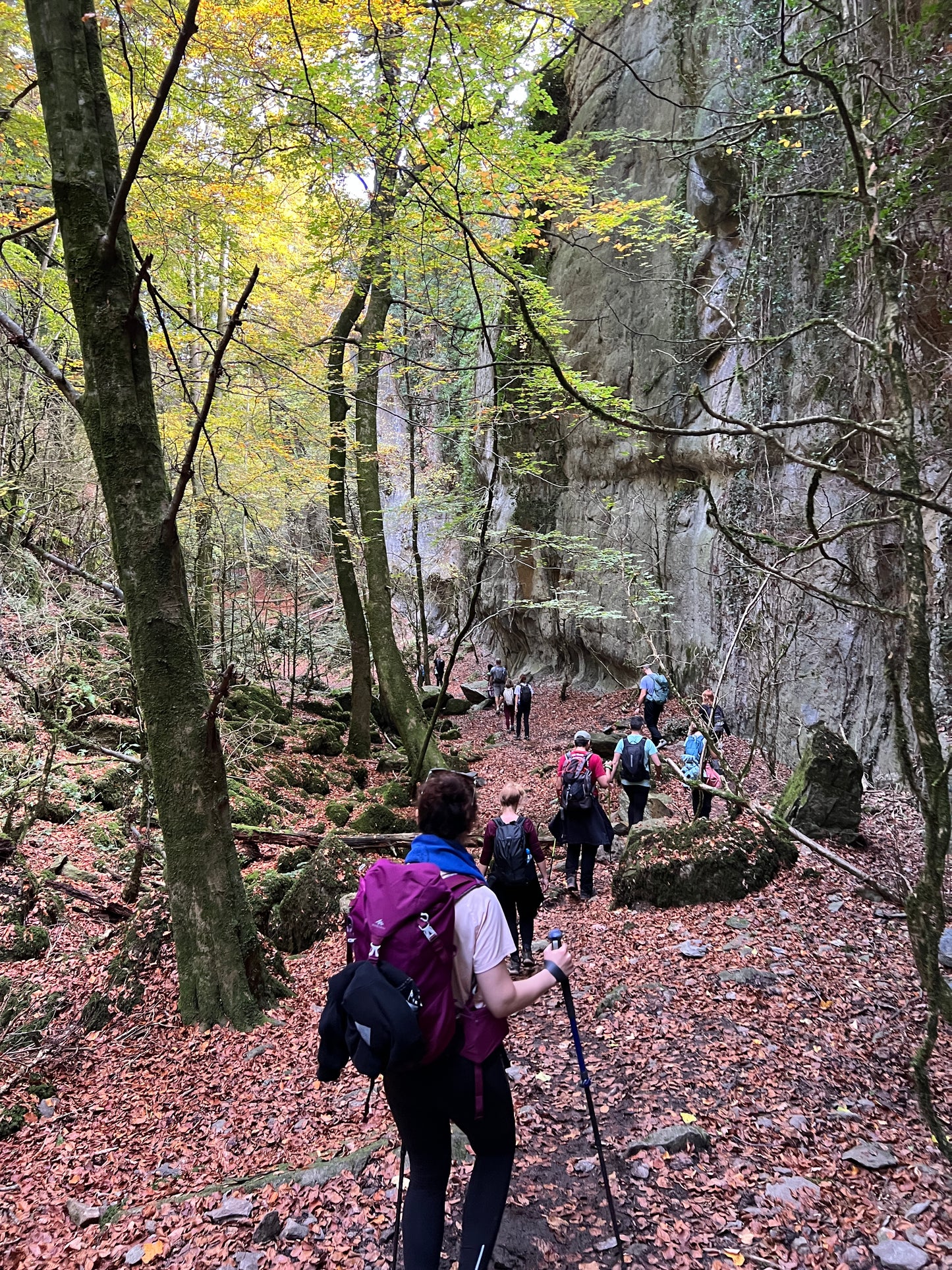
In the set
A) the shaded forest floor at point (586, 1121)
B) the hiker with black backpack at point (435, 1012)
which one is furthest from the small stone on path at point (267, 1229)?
the hiker with black backpack at point (435, 1012)

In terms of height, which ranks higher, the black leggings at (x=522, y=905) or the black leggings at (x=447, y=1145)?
the black leggings at (x=447, y=1145)

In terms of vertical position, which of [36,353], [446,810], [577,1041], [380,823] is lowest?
[380,823]

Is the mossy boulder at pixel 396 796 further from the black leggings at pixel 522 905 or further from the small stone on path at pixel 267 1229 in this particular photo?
the small stone on path at pixel 267 1229

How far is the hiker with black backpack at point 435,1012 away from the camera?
203 cm

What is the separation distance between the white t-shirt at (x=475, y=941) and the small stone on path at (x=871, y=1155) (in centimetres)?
227

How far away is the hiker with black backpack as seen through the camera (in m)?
2.03

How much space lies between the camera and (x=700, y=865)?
6480 mm

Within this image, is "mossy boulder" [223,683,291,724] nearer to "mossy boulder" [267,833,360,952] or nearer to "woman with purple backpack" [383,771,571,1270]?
"mossy boulder" [267,833,360,952]

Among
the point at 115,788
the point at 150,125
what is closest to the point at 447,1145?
the point at 150,125

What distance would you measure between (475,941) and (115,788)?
29.3ft

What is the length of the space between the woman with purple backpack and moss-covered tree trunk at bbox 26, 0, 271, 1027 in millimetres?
2777

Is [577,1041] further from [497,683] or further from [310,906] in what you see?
[497,683]

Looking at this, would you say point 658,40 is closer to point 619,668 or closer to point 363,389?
point 363,389

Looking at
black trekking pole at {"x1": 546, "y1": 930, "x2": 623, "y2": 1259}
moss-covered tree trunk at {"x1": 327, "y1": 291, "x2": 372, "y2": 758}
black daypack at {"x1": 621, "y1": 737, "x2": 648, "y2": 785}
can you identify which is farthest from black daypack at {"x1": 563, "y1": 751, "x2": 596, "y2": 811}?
moss-covered tree trunk at {"x1": 327, "y1": 291, "x2": 372, "y2": 758}
